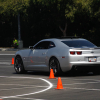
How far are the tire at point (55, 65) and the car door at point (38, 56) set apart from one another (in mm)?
558

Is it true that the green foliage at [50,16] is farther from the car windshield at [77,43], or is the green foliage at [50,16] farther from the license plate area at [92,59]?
the license plate area at [92,59]

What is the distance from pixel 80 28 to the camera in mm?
49562

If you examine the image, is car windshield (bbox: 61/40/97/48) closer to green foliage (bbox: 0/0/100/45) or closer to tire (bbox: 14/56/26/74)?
tire (bbox: 14/56/26/74)

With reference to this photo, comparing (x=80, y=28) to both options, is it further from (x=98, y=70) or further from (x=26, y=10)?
(x=98, y=70)

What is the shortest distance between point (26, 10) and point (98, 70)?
3282cm

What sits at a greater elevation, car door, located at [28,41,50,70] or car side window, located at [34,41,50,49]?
car side window, located at [34,41,50,49]

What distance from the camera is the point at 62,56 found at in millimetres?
14023

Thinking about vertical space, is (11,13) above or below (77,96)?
above

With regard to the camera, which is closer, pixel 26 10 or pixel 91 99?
pixel 91 99

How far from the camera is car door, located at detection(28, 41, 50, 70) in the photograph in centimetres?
1511

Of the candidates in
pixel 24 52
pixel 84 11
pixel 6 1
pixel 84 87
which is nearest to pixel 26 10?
pixel 6 1

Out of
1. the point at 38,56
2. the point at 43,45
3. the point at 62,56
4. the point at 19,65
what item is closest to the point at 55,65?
the point at 62,56

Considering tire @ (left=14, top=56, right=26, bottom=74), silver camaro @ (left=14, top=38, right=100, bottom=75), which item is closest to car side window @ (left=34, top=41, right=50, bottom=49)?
silver camaro @ (left=14, top=38, right=100, bottom=75)

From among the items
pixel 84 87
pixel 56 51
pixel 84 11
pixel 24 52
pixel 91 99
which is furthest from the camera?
pixel 84 11
